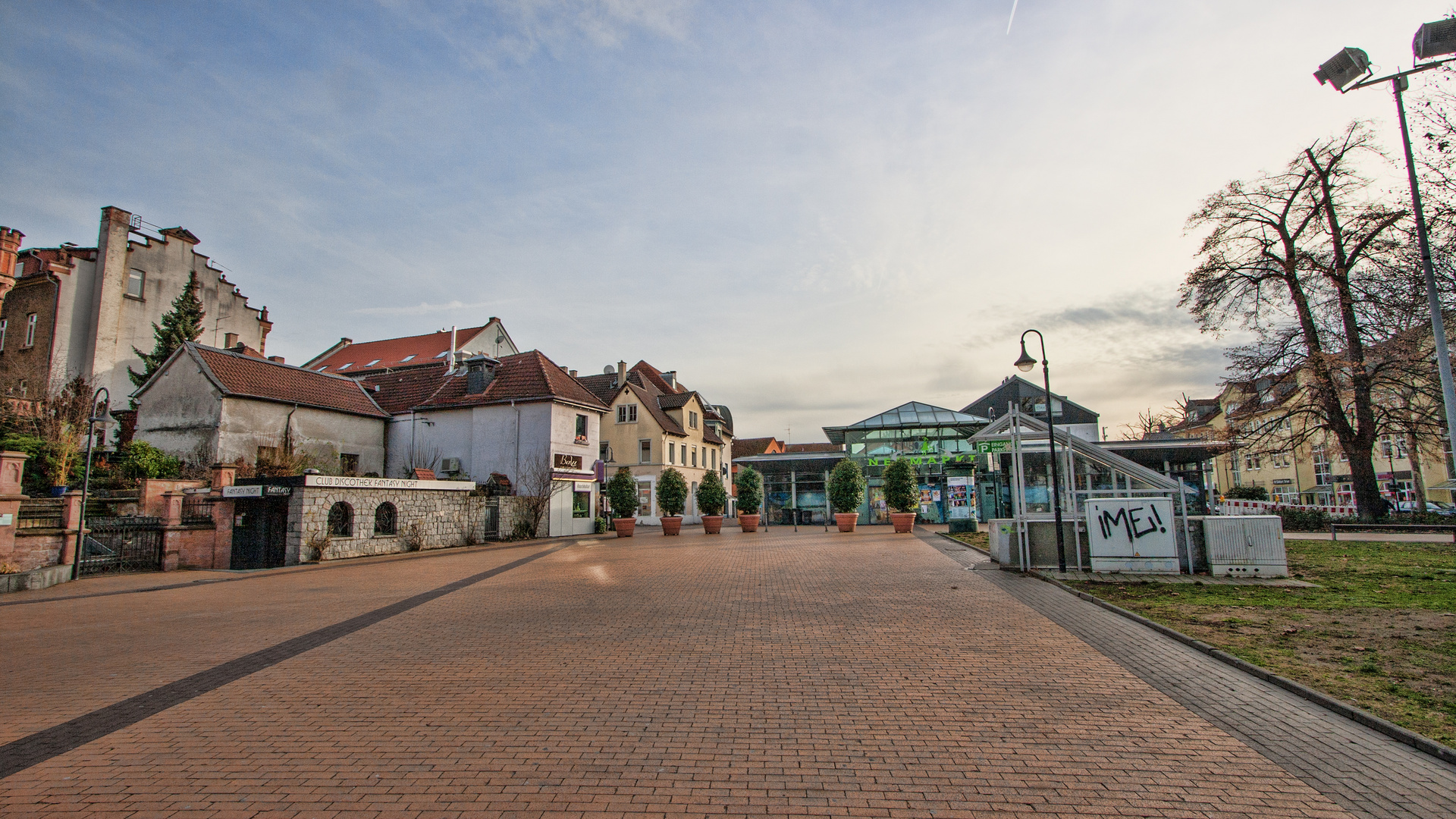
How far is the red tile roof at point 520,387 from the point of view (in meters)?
32.4

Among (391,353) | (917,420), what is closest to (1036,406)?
(917,420)

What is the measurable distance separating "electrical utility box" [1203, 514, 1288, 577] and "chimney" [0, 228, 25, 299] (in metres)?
32.8

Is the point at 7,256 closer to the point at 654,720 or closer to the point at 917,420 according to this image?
the point at 654,720

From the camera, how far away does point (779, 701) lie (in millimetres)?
5832

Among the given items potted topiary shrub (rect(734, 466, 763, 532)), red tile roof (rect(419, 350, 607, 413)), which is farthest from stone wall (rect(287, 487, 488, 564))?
potted topiary shrub (rect(734, 466, 763, 532))

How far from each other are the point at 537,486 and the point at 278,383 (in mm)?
11000

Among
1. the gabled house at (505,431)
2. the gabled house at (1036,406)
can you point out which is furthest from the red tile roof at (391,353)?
the gabled house at (1036,406)

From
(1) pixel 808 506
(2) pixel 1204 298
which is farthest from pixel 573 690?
(1) pixel 808 506

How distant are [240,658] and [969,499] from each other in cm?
3460

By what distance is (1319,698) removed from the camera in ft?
18.6

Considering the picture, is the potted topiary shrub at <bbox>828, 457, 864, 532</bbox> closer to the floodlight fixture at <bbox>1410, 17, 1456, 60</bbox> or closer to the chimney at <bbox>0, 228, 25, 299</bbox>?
the floodlight fixture at <bbox>1410, 17, 1456, 60</bbox>

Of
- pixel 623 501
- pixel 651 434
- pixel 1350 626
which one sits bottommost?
pixel 1350 626

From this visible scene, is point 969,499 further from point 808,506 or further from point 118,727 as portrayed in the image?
point 118,727

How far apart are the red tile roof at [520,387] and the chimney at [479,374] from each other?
18 cm
